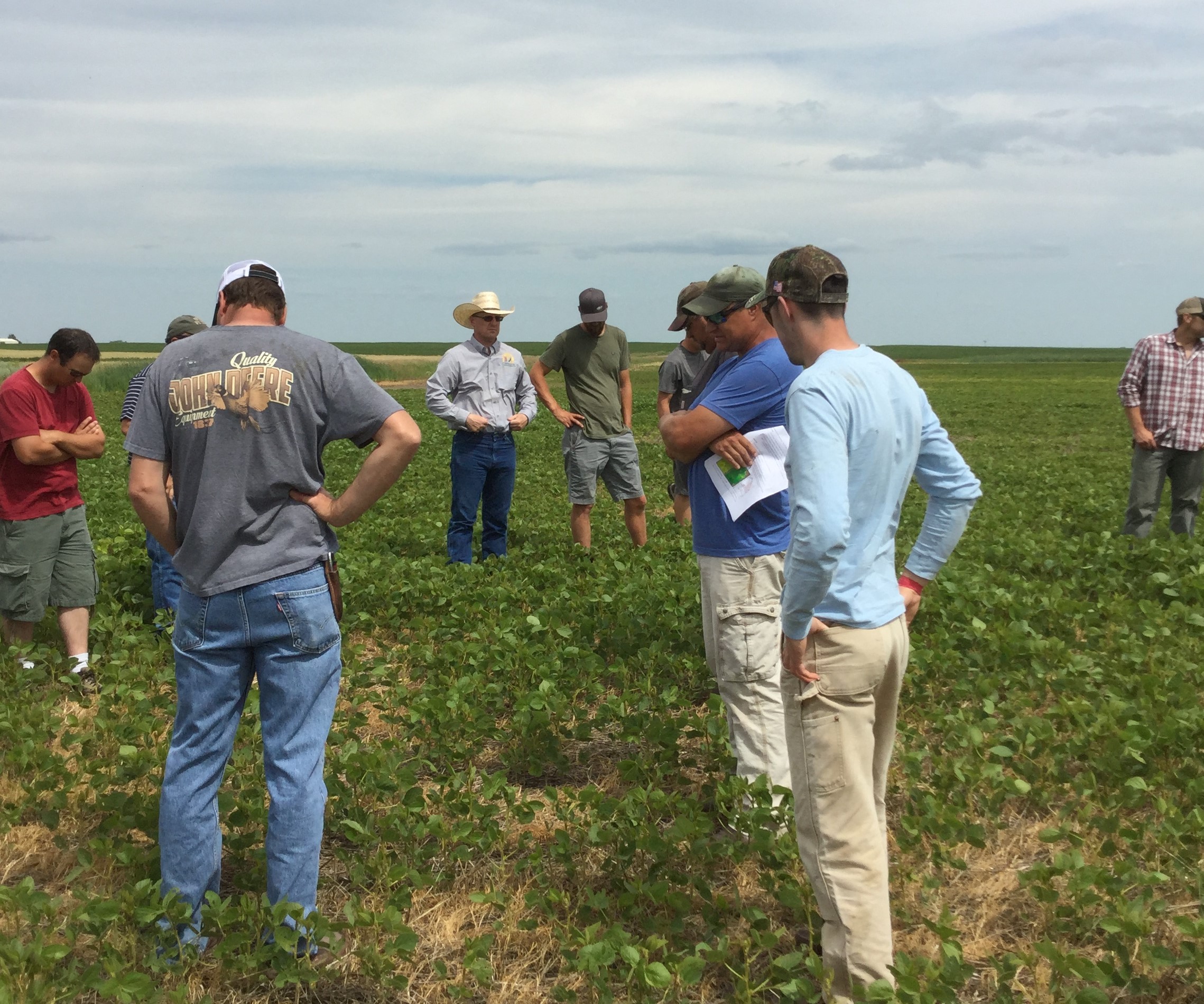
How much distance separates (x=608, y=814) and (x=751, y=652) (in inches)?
31.9

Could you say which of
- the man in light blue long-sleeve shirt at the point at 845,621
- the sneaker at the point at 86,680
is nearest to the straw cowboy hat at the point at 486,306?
the sneaker at the point at 86,680

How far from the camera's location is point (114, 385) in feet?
146

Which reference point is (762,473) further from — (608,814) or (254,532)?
(254,532)

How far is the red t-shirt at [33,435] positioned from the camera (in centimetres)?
580

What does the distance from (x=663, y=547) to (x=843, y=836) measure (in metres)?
6.20

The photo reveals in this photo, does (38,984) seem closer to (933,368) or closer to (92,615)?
(92,615)

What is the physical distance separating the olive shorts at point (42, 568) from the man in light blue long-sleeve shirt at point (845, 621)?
465cm

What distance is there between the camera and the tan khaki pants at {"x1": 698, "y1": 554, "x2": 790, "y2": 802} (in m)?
4.10

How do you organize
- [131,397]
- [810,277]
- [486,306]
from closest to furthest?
[810,277] < [131,397] < [486,306]

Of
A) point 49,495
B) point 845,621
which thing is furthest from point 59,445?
point 845,621

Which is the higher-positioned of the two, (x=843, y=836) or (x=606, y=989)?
(x=843, y=836)

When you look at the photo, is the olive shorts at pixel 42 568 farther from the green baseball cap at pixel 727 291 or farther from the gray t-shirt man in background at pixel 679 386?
the green baseball cap at pixel 727 291

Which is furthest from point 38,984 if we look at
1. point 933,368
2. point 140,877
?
point 933,368

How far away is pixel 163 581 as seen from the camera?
7.07m
